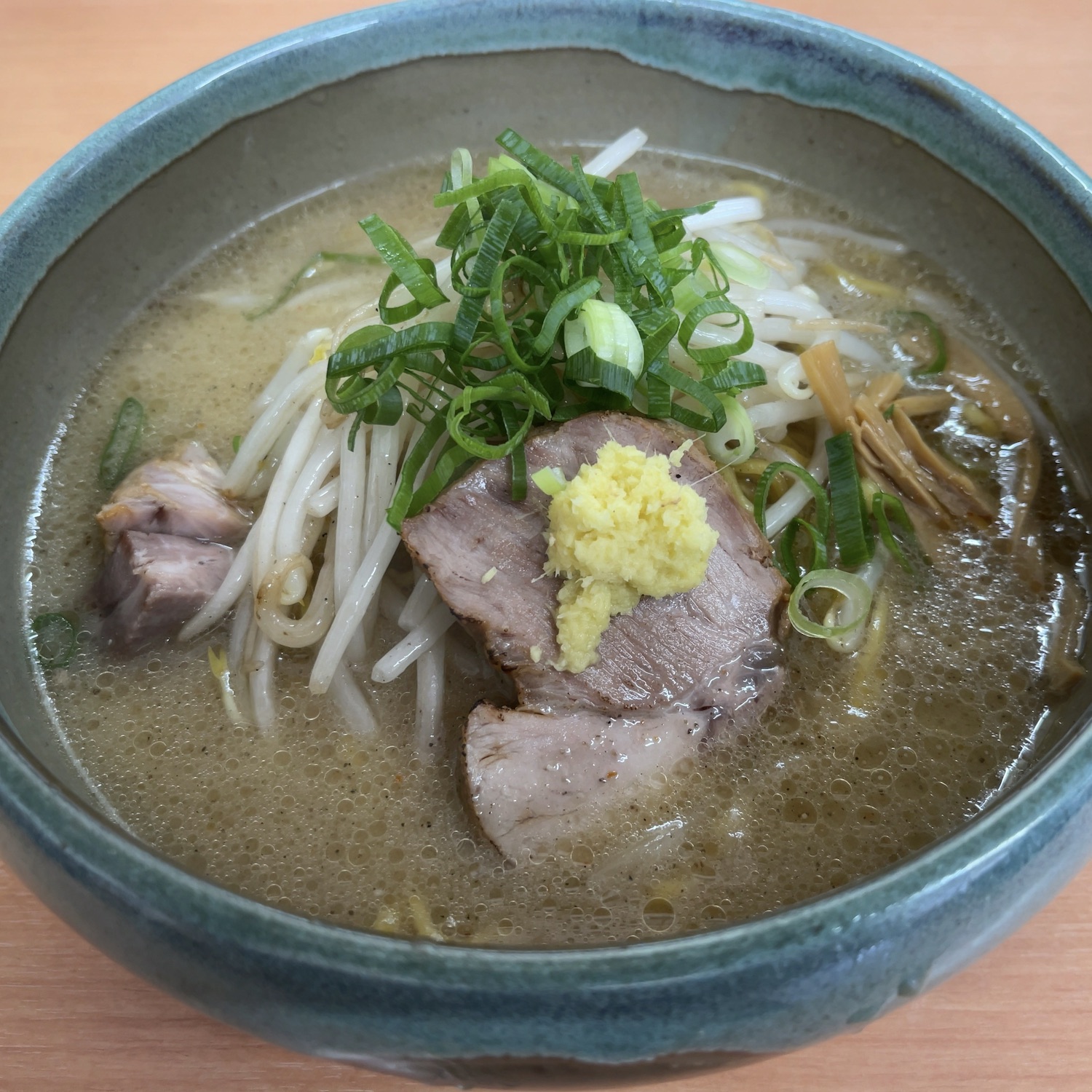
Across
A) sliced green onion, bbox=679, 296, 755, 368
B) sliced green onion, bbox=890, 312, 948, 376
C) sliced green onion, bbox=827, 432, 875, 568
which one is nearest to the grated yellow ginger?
sliced green onion, bbox=679, 296, 755, 368

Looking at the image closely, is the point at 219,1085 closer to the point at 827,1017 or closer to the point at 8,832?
the point at 8,832

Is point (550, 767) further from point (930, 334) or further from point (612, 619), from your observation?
point (930, 334)

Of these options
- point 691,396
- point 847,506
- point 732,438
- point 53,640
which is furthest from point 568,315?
point 53,640

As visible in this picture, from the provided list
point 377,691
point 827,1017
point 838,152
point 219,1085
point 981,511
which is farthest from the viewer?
point 838,152

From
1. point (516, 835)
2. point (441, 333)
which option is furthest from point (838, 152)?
point (516, 835)

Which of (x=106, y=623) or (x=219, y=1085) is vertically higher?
(x=106, y=623)

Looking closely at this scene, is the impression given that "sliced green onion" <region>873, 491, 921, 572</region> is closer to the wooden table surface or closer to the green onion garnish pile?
the green onion garnish pile
